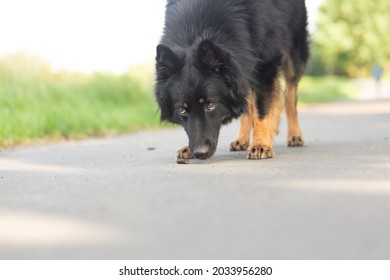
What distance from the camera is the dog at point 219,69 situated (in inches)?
215

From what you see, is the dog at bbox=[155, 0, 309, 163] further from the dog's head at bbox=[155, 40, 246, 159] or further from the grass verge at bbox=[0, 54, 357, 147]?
the grass verge at bbox=[0, 54, 357, 147]

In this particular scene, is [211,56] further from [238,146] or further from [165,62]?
[238,146]

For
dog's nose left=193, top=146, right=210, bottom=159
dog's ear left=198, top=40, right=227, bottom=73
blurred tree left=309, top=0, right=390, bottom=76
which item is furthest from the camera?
blurred tree left=309, top=0, right=390, bottom=76

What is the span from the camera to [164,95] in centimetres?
577

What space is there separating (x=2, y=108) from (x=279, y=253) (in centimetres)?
941

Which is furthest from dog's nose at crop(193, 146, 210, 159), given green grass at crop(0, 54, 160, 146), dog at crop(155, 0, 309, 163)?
green grass at crop(0, 54, 160, 146)

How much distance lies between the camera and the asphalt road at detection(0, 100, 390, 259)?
8.80 feet

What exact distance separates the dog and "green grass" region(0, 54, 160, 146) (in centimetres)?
281

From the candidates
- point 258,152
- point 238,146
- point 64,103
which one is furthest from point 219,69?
point 64,103

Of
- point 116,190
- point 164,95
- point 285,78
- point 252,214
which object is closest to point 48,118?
point 285,78

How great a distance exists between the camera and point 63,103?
12.9m

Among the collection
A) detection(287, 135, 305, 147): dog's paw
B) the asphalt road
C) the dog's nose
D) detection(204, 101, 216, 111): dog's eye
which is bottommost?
the asphalt road

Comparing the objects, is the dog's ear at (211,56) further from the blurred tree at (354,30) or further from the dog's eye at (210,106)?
the blurred tree at (354,30)
